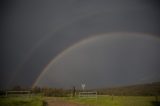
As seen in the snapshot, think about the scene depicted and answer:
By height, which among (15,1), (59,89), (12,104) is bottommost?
(12,104)

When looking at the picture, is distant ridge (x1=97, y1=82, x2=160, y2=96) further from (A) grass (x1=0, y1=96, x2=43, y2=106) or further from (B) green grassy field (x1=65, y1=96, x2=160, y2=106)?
(A) grass (x1=0, y1=96, x2=43, y2=106)

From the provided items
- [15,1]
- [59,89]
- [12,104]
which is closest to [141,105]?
[59,89]

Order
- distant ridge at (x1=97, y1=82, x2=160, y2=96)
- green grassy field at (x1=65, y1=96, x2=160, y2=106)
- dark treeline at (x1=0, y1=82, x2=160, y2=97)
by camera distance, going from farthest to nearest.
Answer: distant ridge at (x1=97, y1=82, x2=160, y2=96)
dark treeline at (x1=0, y1=82, x2=160, y2=97)
green grassy field at (x1=65, y1=96, x2=160, y2=106)

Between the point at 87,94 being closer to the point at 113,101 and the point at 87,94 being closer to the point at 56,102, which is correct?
the point at 113,101

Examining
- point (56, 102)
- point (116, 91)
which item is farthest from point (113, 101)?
point (56, 102)

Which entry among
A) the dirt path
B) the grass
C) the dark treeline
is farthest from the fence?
the grass

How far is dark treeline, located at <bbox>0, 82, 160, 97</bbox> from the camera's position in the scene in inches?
409

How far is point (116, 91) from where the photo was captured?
36.7 ft

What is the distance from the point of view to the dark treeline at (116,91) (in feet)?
34.1

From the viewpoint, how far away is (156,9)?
1038cm

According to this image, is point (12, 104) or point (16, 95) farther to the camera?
point (16, 95)

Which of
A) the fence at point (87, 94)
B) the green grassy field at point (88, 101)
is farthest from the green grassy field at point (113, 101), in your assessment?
the fence at point (87, 94)

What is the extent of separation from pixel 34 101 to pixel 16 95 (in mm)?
1038

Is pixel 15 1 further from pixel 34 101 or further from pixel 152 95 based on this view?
pixel 152 95
